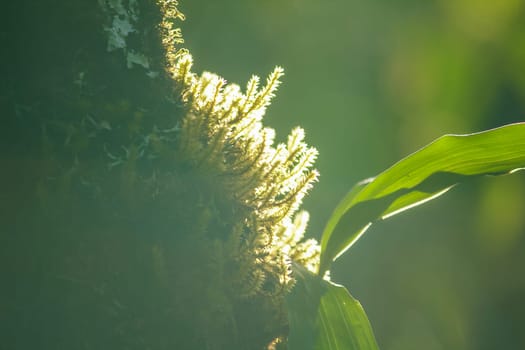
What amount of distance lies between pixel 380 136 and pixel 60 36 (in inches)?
128

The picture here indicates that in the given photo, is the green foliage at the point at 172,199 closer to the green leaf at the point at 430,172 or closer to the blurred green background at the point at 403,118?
the green leaf at the point at 430,172

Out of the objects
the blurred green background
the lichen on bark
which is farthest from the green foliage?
the blurred green background

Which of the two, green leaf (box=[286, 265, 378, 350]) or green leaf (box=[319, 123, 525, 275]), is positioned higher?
green leaf (box=[319, 123, 525, 275])

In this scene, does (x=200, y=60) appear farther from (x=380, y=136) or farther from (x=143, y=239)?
(x=143, y=239)

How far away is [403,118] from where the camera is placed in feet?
11.9

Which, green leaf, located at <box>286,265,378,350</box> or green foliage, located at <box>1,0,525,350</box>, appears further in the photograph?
green leaf, located at <box>286,265,378,350</box>

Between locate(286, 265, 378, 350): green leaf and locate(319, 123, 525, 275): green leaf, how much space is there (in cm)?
10

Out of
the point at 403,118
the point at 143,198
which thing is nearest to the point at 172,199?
the point at 143,198

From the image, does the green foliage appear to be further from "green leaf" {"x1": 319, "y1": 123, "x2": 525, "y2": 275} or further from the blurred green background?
the blurred green background

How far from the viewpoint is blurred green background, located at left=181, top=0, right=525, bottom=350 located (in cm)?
303

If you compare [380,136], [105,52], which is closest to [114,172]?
[105,52]

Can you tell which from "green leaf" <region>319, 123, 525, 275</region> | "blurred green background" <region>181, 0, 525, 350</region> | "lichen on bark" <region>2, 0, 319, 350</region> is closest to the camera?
"lichen on bark" <region>2, 0, 319, 350</region>

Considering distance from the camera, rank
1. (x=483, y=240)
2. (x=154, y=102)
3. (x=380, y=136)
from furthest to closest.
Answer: (x=380, y=136) → (x=483, y=240) → (x=154, y=102)

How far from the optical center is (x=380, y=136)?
12.2ft
